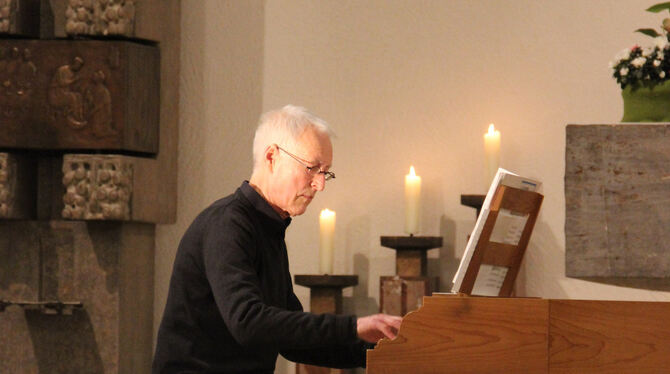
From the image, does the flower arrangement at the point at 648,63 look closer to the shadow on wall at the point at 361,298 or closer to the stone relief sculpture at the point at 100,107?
the shadow on wall at the point at 361,298

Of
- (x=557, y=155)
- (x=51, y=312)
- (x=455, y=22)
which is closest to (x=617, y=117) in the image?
(x=557, y=155)

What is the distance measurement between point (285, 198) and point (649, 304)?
865 mm

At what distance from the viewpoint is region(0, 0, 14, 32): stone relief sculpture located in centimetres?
411

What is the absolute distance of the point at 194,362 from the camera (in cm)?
240

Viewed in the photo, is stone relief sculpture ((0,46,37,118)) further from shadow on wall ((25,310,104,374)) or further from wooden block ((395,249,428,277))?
wooden block ((395,249,428,277))

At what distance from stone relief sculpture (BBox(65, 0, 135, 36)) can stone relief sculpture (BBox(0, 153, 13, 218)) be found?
0.55m

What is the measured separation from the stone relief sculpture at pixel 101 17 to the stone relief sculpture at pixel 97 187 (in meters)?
0.49

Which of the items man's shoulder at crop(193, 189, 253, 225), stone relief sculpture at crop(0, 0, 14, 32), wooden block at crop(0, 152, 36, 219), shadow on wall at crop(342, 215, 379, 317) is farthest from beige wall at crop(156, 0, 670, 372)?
man's shoulder at crop(193, 189, 253, 225)

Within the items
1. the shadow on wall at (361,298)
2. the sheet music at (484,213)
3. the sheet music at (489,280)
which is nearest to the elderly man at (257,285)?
the sheet music at (484,213)

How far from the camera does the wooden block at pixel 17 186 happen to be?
13.3ft

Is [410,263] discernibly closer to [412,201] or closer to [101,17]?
[412,201]

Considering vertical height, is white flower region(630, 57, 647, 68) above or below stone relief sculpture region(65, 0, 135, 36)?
below

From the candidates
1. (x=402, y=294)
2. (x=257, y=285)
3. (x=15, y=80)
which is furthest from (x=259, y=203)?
(x=15, y=80)

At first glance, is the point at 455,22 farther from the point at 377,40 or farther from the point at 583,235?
the point at 583,235
